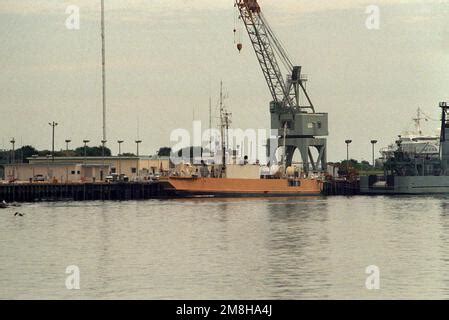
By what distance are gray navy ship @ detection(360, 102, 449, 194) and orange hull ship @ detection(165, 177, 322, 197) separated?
15457mm

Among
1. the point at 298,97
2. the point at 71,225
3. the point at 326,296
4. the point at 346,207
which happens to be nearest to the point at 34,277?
the point at 326,296

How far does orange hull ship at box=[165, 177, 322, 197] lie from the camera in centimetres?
12162

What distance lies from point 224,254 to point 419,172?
299ft

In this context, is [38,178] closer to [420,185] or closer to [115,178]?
[115,178]

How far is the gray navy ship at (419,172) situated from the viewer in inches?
5507

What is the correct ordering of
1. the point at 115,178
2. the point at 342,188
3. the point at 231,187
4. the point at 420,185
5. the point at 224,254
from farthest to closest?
the point at 342,188, the point at 420,185, the point at 115,178, the point at 231,187, the point at 224,254

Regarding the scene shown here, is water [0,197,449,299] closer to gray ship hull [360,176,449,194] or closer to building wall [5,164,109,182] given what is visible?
gray ship hull [360,176,449,194]

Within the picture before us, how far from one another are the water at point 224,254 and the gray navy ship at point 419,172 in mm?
50422

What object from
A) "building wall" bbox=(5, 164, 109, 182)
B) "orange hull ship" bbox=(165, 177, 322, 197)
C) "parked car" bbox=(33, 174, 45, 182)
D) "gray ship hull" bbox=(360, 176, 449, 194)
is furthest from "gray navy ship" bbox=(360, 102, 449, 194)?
"parked car" bbox=(33, 174, 45, 182)

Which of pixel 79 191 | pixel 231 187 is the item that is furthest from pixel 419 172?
pixel 79 191

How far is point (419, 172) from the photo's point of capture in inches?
5615

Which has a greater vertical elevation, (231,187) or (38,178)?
(38,178)

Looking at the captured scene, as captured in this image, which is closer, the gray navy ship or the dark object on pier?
the gray navy ship

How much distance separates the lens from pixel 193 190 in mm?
121688
